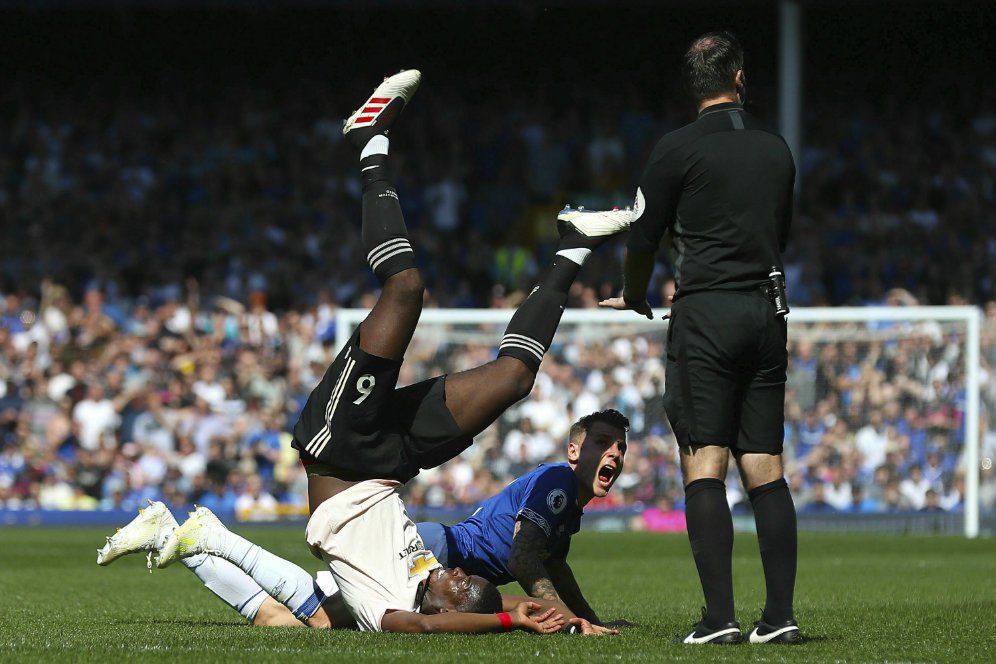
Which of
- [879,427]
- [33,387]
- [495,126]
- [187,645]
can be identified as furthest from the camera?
[495,126]

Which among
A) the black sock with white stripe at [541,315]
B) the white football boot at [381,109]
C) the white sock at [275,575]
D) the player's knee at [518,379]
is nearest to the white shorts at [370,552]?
the white sock at [275,575]

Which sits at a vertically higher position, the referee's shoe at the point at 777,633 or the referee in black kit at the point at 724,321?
the referee in black kit at the point at 724,321

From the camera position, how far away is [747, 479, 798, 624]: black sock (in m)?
5.64

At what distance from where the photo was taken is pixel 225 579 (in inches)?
269

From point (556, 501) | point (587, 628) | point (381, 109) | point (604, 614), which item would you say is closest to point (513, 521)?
point (556, 501)

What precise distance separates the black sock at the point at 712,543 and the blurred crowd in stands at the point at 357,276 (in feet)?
32.9

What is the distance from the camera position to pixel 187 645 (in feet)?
18.4

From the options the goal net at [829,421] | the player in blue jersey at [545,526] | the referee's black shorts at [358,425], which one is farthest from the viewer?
the goal net at [829,421]

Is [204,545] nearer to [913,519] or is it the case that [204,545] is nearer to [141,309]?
[913,519]

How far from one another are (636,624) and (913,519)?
10194 millimetres

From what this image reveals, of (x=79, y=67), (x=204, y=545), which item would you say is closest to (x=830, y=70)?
(x=79, y=67)

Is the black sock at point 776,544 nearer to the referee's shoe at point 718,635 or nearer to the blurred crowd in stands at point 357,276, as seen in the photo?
the referee's shoe at point 718,635

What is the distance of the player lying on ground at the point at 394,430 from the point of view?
6.04 m

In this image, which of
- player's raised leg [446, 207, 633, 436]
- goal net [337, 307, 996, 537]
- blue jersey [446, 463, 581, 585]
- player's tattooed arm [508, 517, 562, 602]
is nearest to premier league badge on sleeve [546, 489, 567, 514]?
blue jersey [446, 463, 581, 585]
